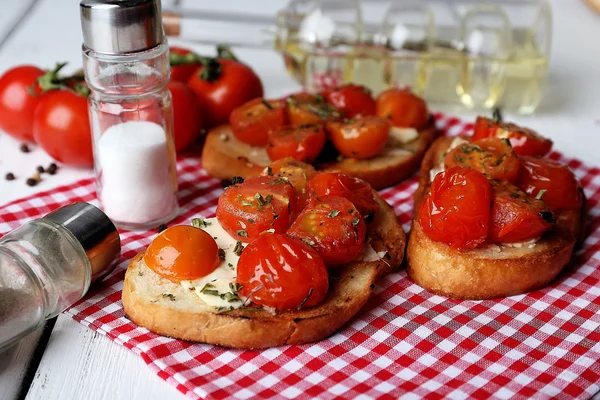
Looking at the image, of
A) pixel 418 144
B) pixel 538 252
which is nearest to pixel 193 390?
pixel 538 252

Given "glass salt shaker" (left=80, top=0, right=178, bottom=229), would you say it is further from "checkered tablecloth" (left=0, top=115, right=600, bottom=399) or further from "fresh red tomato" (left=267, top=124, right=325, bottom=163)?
"fresh red tomato" (left=267, top=124, right=325, bottom=163)

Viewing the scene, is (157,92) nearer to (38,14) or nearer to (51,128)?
(51,128)

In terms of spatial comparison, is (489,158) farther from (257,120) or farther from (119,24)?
(119,24)

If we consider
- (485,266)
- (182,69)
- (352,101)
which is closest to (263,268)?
(485,266)

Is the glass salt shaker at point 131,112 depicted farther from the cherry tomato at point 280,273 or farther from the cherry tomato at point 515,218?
the cherry tomato at point 515,218

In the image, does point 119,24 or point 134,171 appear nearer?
point 119,24

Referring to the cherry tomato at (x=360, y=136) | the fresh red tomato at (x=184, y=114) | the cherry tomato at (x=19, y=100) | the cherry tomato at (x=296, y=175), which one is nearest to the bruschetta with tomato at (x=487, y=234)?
the cherry tomato at (x=296, y=175)
